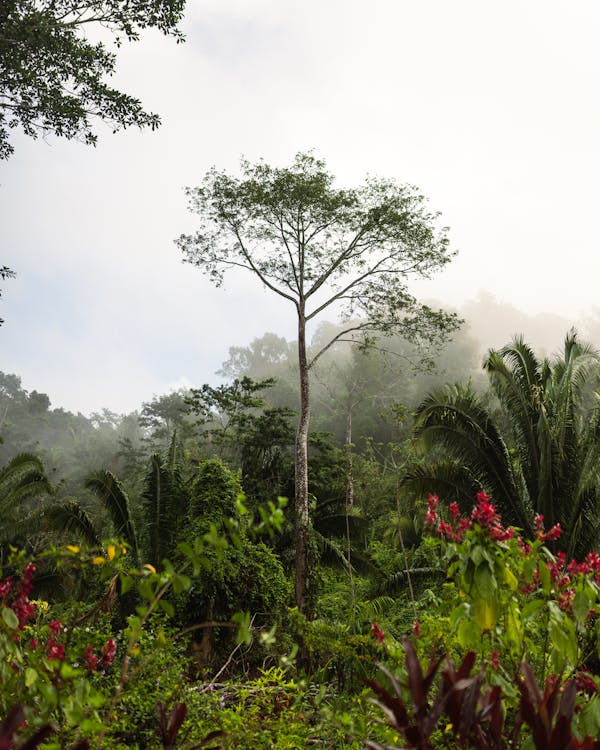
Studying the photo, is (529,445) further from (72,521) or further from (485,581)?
(72,521)

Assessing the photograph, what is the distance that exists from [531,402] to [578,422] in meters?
0.98

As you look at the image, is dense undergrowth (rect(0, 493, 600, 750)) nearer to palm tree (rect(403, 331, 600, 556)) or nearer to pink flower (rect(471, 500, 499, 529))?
pink flower (rect(471, 500, 499, 529))

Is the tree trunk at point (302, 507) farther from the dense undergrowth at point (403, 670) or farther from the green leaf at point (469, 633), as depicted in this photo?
the green leaf at point (469, 633)

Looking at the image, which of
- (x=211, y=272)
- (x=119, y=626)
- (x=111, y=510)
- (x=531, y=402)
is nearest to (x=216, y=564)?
(x=119, y=626)

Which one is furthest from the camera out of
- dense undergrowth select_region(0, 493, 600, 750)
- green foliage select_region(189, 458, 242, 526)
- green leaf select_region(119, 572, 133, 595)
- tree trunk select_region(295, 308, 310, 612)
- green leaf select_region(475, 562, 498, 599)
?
tree trunk select_region(295, 308, 310, 612)

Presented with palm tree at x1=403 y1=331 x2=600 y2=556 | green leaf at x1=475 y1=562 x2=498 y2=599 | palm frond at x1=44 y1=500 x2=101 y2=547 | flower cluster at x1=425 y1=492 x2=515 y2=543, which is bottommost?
palm frond at x1=44 y1=500 x2=101 y2=547

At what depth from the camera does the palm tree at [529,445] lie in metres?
8.23

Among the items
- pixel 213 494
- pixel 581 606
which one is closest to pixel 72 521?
pixel 213 494

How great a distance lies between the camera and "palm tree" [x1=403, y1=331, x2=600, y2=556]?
8.23 metres

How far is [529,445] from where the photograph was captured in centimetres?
890

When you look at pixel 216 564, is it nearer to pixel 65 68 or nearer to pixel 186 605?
pixel 186 605

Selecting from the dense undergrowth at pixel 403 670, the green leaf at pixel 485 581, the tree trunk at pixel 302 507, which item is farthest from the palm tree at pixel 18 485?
the green leaf at pixel 485 581

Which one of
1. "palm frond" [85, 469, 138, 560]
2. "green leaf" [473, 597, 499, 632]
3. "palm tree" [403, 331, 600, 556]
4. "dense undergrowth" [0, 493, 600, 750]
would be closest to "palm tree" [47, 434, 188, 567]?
"palm frond" [85, 469, 138, 560]

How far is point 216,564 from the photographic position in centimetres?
966
